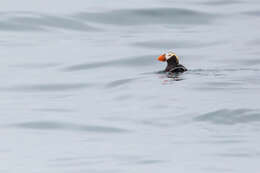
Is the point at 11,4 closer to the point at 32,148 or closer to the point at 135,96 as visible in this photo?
the point at 135,96

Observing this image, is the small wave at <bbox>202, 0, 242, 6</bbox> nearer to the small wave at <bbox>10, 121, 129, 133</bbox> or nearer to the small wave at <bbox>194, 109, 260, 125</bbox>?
the small wave at <bbox>194, 109, 260, 125</bbox>

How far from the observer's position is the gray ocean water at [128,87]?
10.6m

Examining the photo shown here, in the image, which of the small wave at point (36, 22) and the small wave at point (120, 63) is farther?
the small wave at point (36, 22)

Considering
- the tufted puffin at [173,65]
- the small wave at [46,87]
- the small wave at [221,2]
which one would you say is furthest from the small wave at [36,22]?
the small wave at [46,87]

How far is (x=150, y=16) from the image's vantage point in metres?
27.2

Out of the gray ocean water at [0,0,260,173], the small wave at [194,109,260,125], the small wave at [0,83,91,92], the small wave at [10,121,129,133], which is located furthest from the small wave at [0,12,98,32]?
the small wave at [194,109,260,125]

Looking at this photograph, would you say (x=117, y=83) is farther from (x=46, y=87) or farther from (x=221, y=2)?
(x=221, y=2)

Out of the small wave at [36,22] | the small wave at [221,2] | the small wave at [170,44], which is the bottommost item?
the small wave at [170,44]

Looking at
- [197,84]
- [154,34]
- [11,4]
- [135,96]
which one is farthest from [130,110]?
[11,4]

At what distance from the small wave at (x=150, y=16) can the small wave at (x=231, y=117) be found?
546 inches

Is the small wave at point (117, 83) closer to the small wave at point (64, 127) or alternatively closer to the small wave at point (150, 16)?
the small wave at point (64, 127)

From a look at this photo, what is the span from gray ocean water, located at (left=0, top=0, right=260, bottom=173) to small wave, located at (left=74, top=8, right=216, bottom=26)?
0.04 meters

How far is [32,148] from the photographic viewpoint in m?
11.2

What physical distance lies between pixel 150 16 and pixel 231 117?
15.1 m
